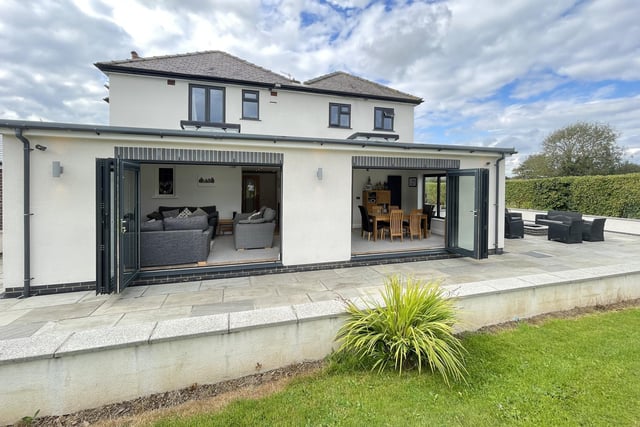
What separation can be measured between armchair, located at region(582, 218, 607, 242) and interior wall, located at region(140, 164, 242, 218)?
1390 centimetres

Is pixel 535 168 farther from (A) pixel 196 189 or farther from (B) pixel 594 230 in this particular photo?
(A) pixel 196 189

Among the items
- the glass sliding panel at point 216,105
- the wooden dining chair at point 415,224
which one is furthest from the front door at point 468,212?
the glass sliding panel at point 216,105

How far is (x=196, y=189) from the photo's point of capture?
11781mm

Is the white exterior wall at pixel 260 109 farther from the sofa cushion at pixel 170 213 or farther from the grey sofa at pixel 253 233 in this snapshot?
the grey sofa at pixel 253 233

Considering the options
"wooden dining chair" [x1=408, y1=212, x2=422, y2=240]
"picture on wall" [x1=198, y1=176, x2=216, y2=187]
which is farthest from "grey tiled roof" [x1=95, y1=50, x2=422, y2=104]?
"wooden dining chair" [x1=408, y1=212, x2=422, y2=240]

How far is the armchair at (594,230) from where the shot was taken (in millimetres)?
10617

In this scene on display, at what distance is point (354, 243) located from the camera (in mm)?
9602

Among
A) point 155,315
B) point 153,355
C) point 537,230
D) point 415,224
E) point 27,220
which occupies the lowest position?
point 155,315

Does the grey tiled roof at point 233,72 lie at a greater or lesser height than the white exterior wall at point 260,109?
greater

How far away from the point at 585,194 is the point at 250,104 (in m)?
20.4

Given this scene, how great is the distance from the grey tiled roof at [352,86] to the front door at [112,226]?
36.6ft

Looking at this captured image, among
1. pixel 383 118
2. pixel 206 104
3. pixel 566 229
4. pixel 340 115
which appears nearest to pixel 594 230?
pixel 566 229

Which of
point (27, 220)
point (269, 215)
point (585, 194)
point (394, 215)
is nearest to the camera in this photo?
point (27, 220)

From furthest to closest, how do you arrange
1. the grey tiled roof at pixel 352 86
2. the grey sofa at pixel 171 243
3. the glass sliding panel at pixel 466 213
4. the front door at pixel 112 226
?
the grey tiled roof at pixel 352 86 < the glass sliding panel at pixel 466 213 < the grey sofa at pixel 171 243 < the front door at pixel 112 226
